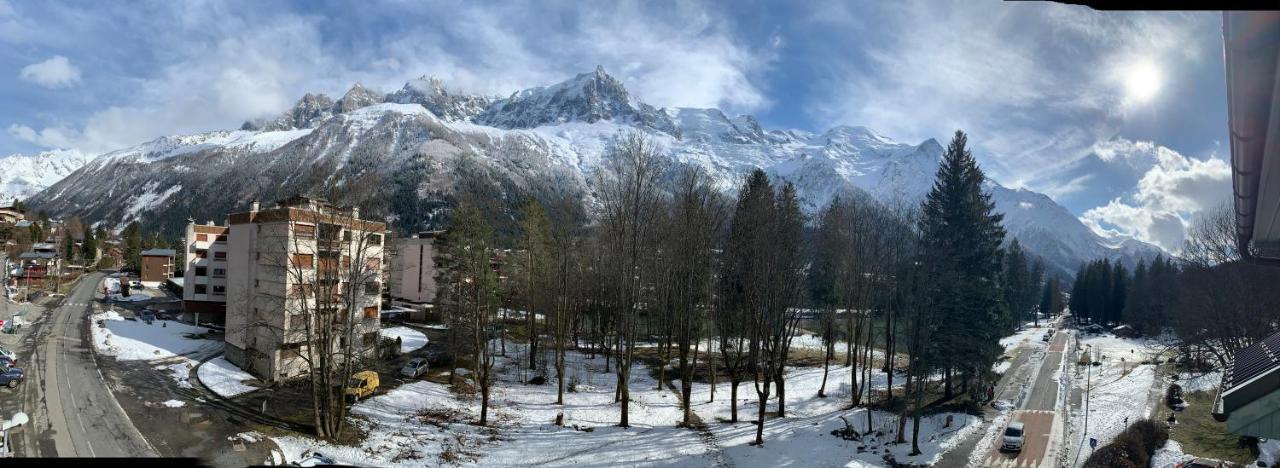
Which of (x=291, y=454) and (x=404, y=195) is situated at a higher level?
(x=404, y=195)

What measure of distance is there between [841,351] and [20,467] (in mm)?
52207

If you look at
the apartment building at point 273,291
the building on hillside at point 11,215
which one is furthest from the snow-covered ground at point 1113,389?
the building on hillside at point 11,215

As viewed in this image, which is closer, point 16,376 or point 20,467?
point 20,467

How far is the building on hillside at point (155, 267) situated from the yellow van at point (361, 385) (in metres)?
66.3

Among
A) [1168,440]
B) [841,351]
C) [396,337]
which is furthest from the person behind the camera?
[841,351]

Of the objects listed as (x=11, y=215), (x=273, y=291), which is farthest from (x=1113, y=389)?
(x=11, y=215)

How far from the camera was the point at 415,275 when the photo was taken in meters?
66.7

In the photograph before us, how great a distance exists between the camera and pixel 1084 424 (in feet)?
94.7

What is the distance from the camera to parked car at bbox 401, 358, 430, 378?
100 feet

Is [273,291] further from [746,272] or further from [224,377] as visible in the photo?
[746,272]

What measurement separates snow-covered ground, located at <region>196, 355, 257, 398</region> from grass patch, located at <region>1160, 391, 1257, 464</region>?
127ft

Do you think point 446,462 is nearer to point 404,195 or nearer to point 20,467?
point 20,467

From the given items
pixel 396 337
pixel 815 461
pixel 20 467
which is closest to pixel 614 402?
A: pixel 815 461

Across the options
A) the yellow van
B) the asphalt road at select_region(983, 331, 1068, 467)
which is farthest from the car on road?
the yellow van
